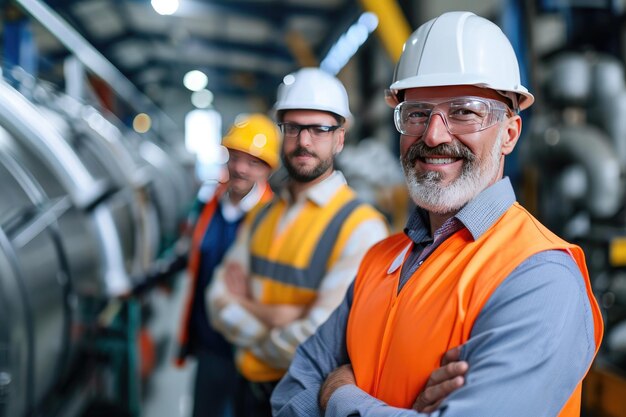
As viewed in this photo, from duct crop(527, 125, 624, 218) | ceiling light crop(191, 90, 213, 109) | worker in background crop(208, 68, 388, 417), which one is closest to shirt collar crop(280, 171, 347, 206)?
worker in background crop(208, 68, 388, 417)

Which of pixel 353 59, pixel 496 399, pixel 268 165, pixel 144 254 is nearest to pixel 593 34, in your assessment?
pixel 268 165

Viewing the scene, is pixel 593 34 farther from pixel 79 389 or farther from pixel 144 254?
pixel 79 389

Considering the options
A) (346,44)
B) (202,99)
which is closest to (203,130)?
(202,99)

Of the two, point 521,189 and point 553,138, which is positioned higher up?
point 553,138

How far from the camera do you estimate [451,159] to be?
1.02 m

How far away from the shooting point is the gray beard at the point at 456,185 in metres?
1.01

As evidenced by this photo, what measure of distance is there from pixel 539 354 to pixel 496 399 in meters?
0.08

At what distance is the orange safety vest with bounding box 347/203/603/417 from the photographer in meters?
0.89

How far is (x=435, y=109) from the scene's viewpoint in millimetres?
1012

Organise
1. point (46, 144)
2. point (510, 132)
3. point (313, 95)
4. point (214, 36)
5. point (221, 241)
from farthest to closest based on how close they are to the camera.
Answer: point (214, 36)
point (221, 241)
point (46, 144)
point (313, 95)
point (510, 132)

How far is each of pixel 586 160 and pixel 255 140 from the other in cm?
221

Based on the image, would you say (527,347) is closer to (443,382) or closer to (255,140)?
(443,382)

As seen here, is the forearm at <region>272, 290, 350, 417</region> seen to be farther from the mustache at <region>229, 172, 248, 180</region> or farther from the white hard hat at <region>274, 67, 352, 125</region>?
the mustache at <region>229, 172, 248, 180</region>

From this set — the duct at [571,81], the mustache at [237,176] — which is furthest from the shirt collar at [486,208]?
the duct at [571,81]
